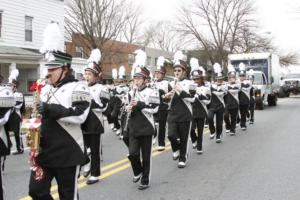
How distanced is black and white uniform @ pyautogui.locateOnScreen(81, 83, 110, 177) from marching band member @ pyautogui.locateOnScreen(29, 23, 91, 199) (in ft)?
8.53

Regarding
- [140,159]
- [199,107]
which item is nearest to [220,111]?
[199,107]

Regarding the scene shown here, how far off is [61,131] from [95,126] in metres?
3.24

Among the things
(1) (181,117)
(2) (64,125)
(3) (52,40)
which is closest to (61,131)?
(2) (64,125)

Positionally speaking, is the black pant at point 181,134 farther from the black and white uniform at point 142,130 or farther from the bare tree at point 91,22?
the bare tree at point 91,22

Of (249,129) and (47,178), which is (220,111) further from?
(47,178)

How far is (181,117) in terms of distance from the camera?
8758 millimetres

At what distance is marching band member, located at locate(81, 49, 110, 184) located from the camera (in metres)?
7.54

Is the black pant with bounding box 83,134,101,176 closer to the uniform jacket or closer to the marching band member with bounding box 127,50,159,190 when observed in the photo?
the marching band member with bounding box 127,50,159,190

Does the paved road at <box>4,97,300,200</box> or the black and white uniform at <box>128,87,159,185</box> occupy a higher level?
the black and white uniform at <box>128,87,159,185</box>

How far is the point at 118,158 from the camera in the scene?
392 inches

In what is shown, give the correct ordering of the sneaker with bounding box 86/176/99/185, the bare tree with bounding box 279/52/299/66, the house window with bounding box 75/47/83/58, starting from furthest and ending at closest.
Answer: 1. the bare tree with bounding box 279/52/299/66
2. the house window with bounding box 75/47/83/58
3. the sneaker with bounding box 86/176/99/185

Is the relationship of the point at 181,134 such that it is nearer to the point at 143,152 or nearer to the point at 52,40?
the point at 143,152

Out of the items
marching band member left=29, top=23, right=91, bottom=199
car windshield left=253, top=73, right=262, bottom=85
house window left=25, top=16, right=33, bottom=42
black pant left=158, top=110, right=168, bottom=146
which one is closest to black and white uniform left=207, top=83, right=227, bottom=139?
black pant left=158, top=110, right=168, bottom=146

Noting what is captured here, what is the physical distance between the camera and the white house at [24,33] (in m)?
23.7
